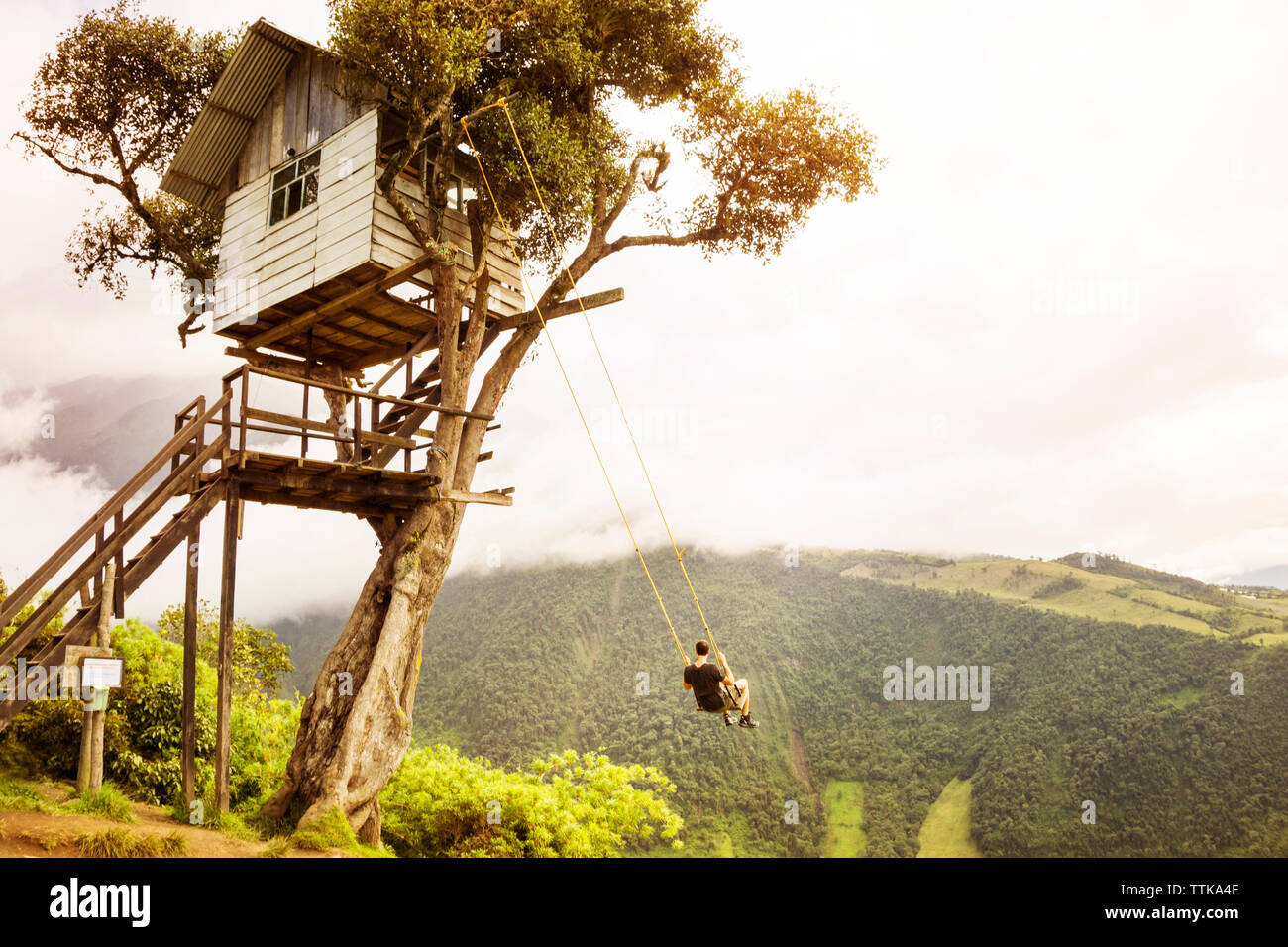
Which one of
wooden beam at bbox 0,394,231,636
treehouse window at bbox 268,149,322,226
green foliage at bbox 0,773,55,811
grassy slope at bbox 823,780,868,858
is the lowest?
grassy slope at bbox 823,780,868,858

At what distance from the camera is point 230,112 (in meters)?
17.5

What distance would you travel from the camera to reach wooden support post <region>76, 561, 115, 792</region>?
11695 mm

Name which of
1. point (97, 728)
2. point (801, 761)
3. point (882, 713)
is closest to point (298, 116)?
point (97, 728)

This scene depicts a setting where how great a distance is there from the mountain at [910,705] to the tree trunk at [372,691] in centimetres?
5437

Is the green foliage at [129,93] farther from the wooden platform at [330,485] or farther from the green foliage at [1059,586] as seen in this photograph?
the green foliage at [1059,586]

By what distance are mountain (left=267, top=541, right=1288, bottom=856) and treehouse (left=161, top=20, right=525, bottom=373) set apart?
184 ft

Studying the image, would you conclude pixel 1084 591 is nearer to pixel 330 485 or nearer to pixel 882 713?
pixel 882 713

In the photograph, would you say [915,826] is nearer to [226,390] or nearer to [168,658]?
[168,658]

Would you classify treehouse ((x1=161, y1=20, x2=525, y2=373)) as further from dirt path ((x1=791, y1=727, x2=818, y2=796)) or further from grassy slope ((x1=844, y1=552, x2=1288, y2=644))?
grassy slope ((x1=844, y1=552, x2=1288, y2=644))

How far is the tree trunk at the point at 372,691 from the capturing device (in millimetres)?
13602

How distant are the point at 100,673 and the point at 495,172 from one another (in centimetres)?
1125

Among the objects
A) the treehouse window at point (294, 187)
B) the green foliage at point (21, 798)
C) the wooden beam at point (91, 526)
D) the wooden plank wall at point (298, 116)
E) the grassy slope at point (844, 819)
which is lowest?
the grassy slope at point (844, 819)

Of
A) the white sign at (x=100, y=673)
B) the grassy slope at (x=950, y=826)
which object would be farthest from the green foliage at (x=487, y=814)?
the grassy slope at (x=950, y=826)

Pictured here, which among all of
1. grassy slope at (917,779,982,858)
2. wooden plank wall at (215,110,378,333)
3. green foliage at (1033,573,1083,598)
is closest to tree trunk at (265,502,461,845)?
wooden plank wall at (215,110,378,333)
